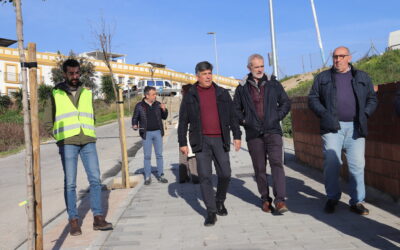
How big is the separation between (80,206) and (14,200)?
2017mm

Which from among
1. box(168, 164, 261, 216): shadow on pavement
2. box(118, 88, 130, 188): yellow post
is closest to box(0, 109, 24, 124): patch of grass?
box(118, 88, 130, 188): yellow post

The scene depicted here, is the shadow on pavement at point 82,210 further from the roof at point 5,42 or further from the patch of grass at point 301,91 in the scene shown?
the roof at point 5,42

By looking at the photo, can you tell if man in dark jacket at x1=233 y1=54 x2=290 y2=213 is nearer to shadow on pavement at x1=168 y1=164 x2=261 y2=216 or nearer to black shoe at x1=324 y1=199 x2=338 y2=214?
black shoe at x1=324 y1=199 x2=338 y2=214

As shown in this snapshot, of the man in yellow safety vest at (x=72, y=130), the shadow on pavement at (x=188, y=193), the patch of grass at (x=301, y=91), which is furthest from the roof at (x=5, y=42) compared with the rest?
the man in yellow safety vest at (x=72, y=130)

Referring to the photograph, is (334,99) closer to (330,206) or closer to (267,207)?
(330,206)

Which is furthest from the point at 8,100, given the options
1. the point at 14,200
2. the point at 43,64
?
the point at 14,200

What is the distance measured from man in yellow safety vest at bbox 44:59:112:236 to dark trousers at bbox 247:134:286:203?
6.43 feet

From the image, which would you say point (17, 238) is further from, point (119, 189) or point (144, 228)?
point (119, 189)

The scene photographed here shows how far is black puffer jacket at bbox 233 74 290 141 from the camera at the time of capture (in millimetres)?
5539

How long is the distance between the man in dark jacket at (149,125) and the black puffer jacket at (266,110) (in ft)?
10.2

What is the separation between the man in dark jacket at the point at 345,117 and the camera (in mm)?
5195

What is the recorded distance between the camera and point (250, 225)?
498 cm

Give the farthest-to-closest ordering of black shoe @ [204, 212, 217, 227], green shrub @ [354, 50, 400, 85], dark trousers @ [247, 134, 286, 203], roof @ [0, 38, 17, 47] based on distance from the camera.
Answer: roof @ [0, 38, 17, 47] < green shrub @ [354, 50, 400, 85] < dark trousers @ [247, 134, 286, 203] < black shoe @ [204, 212, 217, 227]

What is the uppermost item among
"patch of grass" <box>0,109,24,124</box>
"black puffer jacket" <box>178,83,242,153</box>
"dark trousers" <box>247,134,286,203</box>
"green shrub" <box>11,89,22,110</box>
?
"green shrub" <box>11,89,22,110</box>
